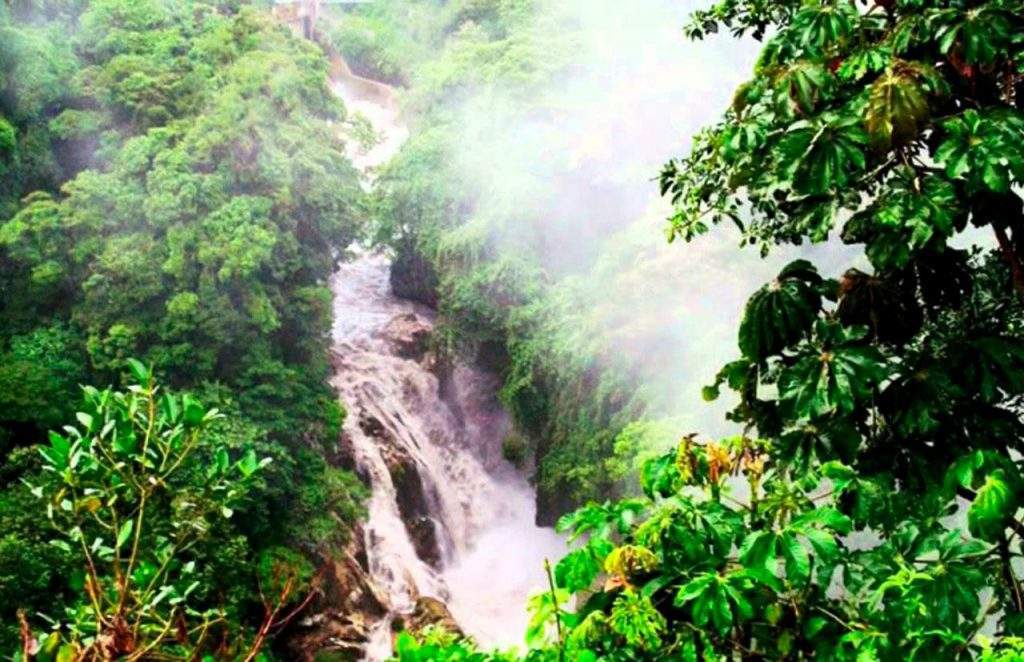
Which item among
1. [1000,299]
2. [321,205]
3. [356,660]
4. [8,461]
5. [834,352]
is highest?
[1000,299]

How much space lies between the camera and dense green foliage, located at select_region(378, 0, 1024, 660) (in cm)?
156

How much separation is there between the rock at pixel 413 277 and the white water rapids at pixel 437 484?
42 centimetres

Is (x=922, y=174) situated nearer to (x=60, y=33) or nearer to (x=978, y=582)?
(x=978, y=582)

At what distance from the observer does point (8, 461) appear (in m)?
8.51

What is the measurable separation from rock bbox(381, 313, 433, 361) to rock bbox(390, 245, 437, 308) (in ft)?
2.51

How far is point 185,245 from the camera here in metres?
9.77

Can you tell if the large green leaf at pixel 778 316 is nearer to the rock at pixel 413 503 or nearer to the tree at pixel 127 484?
the tree at pixel 127 484

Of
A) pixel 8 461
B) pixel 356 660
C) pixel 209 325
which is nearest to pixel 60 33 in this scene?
pixel 209 325

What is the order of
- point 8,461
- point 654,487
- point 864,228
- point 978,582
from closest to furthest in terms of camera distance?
point 978,582
point 654,487
point 864,228
point 8,461

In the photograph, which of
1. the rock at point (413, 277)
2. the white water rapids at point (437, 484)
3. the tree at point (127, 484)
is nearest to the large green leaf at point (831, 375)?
the tree at point (127, 484)

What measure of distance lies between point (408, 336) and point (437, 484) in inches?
126

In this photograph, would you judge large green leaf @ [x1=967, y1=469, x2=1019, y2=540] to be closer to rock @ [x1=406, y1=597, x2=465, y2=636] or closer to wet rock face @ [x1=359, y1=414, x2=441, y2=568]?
rock @ [x1=406, y1=597, x2=465, y2=636]

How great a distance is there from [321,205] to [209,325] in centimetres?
228

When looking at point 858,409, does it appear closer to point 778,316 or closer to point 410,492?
point 778,316
